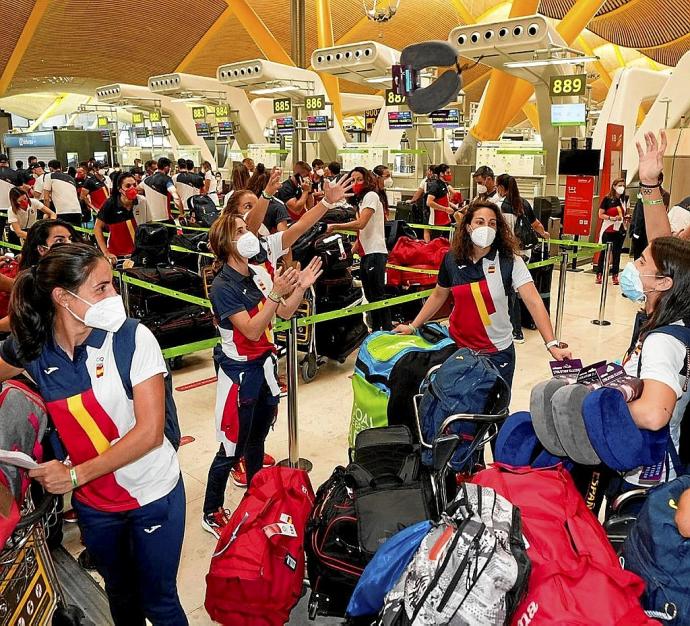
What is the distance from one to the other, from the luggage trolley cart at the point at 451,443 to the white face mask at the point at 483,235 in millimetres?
1045

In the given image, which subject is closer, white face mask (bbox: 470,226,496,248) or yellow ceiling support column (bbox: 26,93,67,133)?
white face mask (bbox: 470,226,496,248)

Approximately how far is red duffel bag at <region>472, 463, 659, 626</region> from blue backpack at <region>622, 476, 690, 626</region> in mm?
63

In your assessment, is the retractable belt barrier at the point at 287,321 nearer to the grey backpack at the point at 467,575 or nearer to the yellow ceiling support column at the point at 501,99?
the grey backpack at the point at 467,575

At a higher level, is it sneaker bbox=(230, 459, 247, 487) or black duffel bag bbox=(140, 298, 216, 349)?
black duffel bag bbox=(140, 298, 216, 349)

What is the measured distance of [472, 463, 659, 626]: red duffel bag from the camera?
1488 millimetres

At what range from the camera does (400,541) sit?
1736mm

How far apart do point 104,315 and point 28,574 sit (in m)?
0.91

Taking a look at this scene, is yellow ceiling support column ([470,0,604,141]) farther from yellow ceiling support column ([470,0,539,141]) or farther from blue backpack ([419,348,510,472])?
blue backpack ([419,348,510,472])

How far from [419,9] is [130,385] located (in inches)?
1421

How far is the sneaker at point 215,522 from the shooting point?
10.8 ft

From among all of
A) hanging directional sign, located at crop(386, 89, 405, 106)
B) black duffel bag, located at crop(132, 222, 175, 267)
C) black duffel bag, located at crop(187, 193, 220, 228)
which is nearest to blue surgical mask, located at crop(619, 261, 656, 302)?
black duffel bag, located at crop(132, 222, 175, 267)

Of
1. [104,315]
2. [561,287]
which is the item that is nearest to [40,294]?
[104,315]

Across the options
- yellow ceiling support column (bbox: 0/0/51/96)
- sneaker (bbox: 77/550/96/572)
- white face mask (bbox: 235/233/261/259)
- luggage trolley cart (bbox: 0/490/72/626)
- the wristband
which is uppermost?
yellow ceiling support column (bbox: 0/0/51/96)

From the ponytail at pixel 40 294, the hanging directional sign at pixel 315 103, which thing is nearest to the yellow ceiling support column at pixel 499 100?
the hanging directional sign at pixel 315 103
